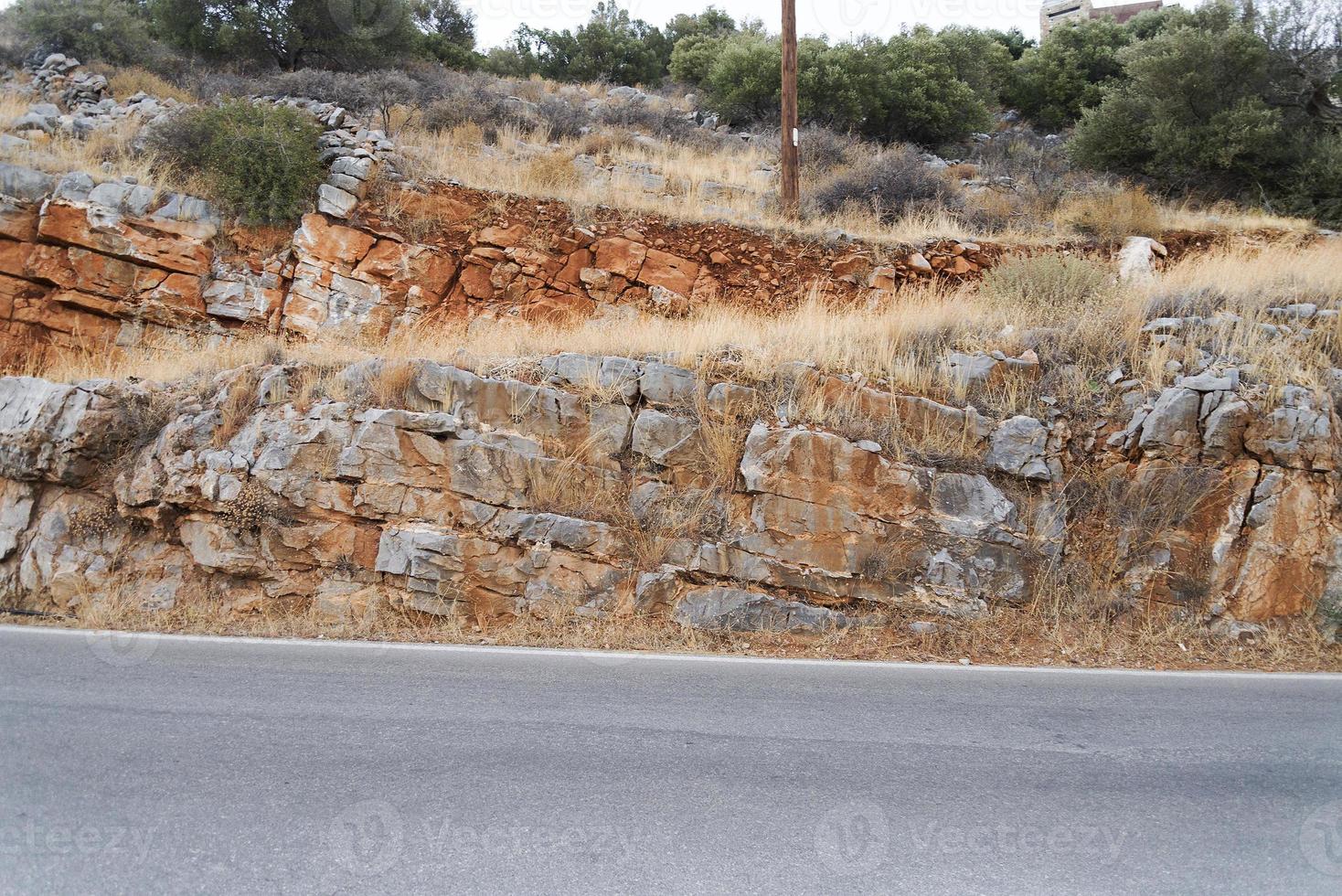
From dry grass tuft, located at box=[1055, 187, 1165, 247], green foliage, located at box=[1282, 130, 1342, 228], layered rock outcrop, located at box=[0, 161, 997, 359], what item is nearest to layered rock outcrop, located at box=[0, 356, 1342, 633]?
layered rock outcrop, located at box=[0, 161, 997, 359]

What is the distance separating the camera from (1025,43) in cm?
3391

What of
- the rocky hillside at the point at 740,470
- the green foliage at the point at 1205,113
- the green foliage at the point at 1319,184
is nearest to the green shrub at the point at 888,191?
the green foliage at the point at 1205,113

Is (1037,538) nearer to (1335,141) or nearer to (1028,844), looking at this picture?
(1028,844)

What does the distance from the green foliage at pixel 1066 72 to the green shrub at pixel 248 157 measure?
926 inches

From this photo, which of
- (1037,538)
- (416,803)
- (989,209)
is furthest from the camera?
(989,209)

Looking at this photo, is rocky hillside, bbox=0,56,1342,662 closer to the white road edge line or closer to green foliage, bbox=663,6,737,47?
the white road edge line

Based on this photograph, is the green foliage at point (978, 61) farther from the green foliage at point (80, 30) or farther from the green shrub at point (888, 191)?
the green foliage at point (80, 30)

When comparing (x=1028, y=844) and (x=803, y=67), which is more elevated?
(x=803, y=67)

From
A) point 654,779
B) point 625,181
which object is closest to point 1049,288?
point 654,779

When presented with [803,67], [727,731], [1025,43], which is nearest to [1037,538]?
[727,731]

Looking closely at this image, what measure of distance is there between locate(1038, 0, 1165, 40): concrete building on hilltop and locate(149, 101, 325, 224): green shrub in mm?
38242

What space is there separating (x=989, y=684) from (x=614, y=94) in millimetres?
22756

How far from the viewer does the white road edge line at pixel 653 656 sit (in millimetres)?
6090

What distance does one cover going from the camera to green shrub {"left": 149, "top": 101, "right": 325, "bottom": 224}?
44.1 ft
